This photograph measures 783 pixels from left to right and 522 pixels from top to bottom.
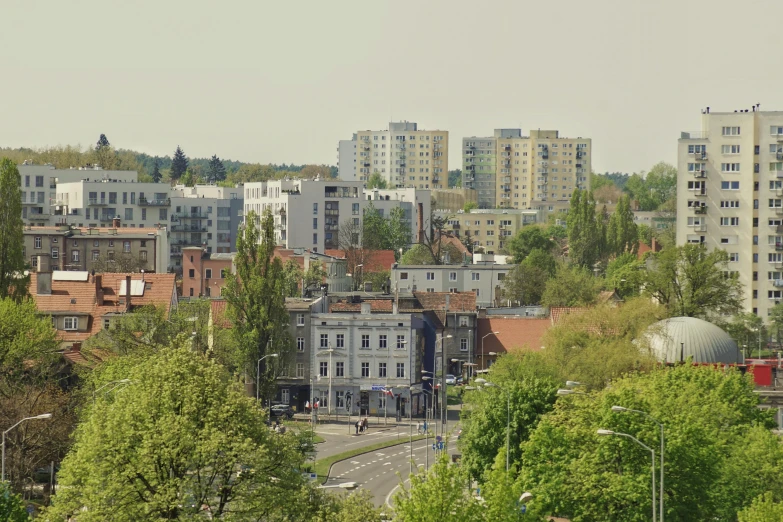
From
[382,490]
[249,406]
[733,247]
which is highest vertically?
[733,247]

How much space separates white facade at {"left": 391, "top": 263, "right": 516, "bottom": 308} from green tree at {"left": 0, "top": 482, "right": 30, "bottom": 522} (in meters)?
111

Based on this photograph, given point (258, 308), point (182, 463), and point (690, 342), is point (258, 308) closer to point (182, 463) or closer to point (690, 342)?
point (690, 342)

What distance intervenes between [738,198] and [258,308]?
73888mm

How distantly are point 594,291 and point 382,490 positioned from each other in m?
71.9

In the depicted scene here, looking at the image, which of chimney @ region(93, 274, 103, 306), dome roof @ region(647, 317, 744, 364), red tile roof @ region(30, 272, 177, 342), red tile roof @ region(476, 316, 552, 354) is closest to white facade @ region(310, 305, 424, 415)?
red tile roof @ region(30, 272, 177, 342)

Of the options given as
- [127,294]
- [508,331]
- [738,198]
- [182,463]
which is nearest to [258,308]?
[127,294]

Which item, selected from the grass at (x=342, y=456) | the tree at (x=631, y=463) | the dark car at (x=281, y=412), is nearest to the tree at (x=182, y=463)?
the tree at (x=631, y=463)

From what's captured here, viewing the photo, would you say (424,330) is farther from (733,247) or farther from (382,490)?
(733,247)

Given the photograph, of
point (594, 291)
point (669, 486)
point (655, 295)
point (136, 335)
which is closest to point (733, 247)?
point (594, 291)

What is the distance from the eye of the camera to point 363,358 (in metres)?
122

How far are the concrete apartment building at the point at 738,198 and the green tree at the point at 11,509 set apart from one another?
121m

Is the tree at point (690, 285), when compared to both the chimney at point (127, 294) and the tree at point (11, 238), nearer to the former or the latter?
the chimney at point (127, 294)

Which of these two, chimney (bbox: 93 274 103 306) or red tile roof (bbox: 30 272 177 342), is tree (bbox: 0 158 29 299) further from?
chimney (bbox: 93 274 103 306)

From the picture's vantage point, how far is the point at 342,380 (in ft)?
401
